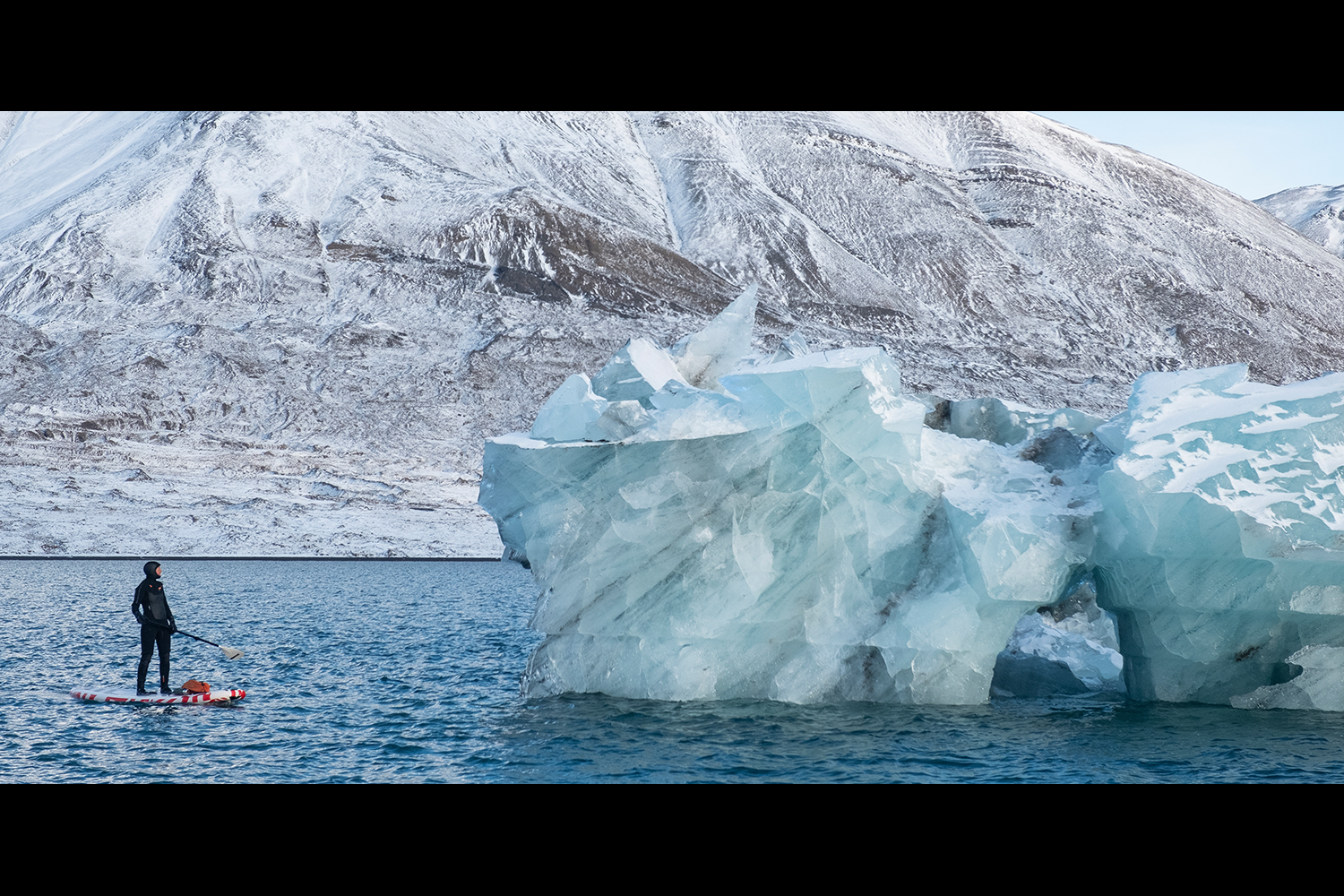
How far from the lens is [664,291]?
11062 centimetres

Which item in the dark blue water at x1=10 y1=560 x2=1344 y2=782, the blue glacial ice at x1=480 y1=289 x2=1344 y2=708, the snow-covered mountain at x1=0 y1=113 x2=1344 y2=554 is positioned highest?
the snow-covered mountain at x1=0 y1=113 x2=1344 y2=554

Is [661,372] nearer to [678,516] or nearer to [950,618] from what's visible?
[678,516]

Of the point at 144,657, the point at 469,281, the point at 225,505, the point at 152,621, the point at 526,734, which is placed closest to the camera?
the point at 526,734

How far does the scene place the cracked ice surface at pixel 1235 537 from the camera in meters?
16.7

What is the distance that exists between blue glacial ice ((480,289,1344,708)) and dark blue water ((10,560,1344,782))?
2.11 ft

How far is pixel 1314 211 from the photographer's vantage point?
582ft

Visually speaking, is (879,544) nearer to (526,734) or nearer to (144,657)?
(526,734)

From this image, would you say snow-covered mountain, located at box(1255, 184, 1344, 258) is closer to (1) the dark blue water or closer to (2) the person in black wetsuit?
(1) the dark blue water

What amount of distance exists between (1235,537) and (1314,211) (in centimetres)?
18625

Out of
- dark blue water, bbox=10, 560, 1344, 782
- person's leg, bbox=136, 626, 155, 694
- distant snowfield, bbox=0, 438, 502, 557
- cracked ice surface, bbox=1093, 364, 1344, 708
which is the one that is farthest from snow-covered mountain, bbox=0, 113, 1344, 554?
cracked ice surface, bbox=1093, 364, 1344, 708

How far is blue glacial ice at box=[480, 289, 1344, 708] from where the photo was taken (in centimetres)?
1727

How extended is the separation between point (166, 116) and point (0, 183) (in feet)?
60.3

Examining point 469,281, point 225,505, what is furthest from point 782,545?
point 469,281
